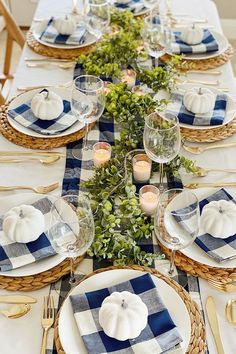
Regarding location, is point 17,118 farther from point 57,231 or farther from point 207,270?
point 207,270

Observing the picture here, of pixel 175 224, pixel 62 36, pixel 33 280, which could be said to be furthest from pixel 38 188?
pixel 62 36

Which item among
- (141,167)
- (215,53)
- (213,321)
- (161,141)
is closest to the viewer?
(213,321)

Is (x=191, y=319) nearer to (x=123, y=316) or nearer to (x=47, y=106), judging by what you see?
(x=123, y=316)

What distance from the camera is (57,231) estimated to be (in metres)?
1.13

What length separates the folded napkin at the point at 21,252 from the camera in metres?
1.17

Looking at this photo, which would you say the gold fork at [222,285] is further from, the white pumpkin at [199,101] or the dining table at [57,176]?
the white pumpkin at [199,101]

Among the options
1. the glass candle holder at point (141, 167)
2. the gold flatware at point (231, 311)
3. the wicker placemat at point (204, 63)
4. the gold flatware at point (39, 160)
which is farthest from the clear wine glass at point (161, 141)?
the wicker placemat at point (204, 63)

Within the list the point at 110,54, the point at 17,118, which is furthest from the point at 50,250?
the point at 110,54

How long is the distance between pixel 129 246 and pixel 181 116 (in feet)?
1.84

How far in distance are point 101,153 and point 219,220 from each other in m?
0.42

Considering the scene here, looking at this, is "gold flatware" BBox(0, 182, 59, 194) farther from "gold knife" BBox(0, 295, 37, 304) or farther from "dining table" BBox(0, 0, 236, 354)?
"gold knife" BBox(0, 295, 37, 304)

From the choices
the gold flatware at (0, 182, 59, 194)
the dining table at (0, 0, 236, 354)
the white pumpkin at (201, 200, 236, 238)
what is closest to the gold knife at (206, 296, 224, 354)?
the dining table at (0, 0, 236, 354)

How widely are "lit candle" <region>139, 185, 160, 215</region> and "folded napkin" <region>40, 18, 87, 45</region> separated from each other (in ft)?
2.62

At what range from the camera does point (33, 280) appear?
1.16m
